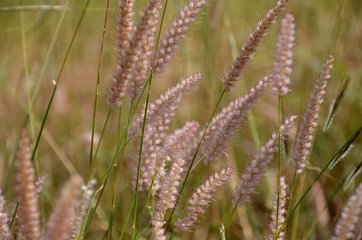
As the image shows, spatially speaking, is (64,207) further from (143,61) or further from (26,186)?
(143,61)

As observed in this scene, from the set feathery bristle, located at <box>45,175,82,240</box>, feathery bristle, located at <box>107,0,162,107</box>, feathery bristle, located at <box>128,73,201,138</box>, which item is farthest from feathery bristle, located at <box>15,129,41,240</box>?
feathery bristle, located at <box>128,73,201,138</box>

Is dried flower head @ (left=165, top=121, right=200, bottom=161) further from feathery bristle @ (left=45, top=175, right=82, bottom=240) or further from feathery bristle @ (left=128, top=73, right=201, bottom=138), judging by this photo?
feathery bristle @ (left=45, top=175, right=82, bottom=240)

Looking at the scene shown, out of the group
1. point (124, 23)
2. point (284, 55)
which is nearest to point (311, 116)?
point (284, 55)

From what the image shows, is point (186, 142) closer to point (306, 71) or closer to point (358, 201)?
point (358, 201)

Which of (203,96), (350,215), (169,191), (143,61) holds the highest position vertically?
(143,61)

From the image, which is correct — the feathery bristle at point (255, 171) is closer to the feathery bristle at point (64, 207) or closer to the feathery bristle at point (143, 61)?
the feathery bristle at point (143, 61)

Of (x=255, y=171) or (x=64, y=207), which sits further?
(x=255, y=171)

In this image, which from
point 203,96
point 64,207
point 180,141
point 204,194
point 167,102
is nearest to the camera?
point 64,207
